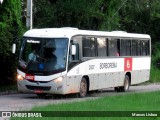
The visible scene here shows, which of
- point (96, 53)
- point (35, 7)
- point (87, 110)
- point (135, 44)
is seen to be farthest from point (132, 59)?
point (87, 110)

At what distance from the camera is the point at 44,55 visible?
969 inches

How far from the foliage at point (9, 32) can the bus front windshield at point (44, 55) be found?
4.59 m

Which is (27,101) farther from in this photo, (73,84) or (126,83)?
(126,83)

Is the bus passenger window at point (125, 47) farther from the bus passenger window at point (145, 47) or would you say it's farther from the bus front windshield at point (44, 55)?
the bus front windshield at point (44, 55)

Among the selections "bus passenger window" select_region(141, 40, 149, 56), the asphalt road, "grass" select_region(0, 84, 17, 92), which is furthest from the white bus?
"bus passenger window" select_region(141, 40, 149, 56)

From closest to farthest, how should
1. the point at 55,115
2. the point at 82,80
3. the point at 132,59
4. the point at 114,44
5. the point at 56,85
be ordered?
the point at 55,115, the point at 56,85, the point at 82,80, the point at 114,44, the point at 132,59

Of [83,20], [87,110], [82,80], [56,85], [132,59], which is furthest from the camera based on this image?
[83,20]

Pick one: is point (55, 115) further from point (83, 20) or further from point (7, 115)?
point (83, 20)

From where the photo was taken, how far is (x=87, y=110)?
16766 millimetres

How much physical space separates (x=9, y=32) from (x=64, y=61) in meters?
6.77

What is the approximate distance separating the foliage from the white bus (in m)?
4.24

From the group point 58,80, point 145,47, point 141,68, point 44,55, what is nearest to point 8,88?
point 44,55

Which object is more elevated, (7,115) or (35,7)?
(35,7)

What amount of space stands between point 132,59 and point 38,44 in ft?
27.2
